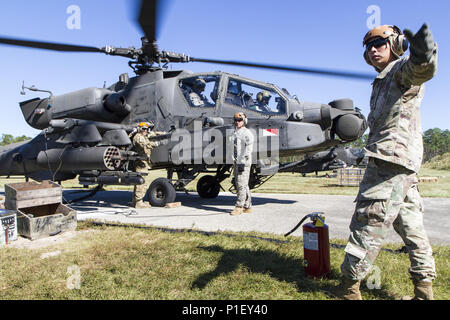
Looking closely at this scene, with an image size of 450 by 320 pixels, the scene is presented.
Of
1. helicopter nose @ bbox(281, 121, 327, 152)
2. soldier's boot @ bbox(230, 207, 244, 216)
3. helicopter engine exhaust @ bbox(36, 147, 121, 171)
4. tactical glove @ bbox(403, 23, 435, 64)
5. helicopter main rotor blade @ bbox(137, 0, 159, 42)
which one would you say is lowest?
soldier's boot @ bbox(230, 207, 244, 216)

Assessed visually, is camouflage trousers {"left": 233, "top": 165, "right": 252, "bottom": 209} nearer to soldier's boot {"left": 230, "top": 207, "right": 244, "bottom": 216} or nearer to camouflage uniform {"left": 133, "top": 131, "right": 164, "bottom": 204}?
soldier's boot {"left": 230, "top": 207, "right": 244, "bottom": 216}

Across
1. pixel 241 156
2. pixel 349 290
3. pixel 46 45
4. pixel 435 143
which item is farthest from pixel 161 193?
pixel 435 143

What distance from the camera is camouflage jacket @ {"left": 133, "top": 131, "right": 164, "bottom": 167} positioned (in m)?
7.12

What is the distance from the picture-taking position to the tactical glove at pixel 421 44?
5.76ft

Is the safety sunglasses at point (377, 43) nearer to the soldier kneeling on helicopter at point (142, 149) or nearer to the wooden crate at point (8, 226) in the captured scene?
the wooden crate at point (8, 226)

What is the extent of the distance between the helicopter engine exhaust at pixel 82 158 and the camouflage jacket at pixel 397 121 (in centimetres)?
530

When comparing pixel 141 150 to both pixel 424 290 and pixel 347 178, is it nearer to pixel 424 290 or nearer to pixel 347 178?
pixel 424 290

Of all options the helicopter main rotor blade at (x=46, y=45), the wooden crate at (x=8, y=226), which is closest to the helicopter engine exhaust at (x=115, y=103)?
the helicopter main rotor blade at (x=46, y=45)

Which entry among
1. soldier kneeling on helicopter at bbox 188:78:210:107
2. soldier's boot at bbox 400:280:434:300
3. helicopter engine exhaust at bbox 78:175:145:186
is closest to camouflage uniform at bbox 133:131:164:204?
helicopter engine exhaust at bbox 78:175:145:186

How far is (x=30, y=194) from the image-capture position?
4.55m

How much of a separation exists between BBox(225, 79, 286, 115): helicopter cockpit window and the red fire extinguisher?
4.40 meters

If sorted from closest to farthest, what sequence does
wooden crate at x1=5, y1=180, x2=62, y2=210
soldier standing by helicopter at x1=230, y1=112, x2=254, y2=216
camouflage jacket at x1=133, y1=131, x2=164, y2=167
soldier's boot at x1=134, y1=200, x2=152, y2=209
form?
wooden crate at x1=5, y1=180, x2=62, y2=210 < soldier standing by helicopter at x1=230, y1=112, x2=254, y2=216 < camouflage jacket at x1=133, y1=131, x2=164, y2=167 < soldier's boot at x1=134, y1=200, x2=152, y2=209

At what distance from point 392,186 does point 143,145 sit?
5714 millimetres
